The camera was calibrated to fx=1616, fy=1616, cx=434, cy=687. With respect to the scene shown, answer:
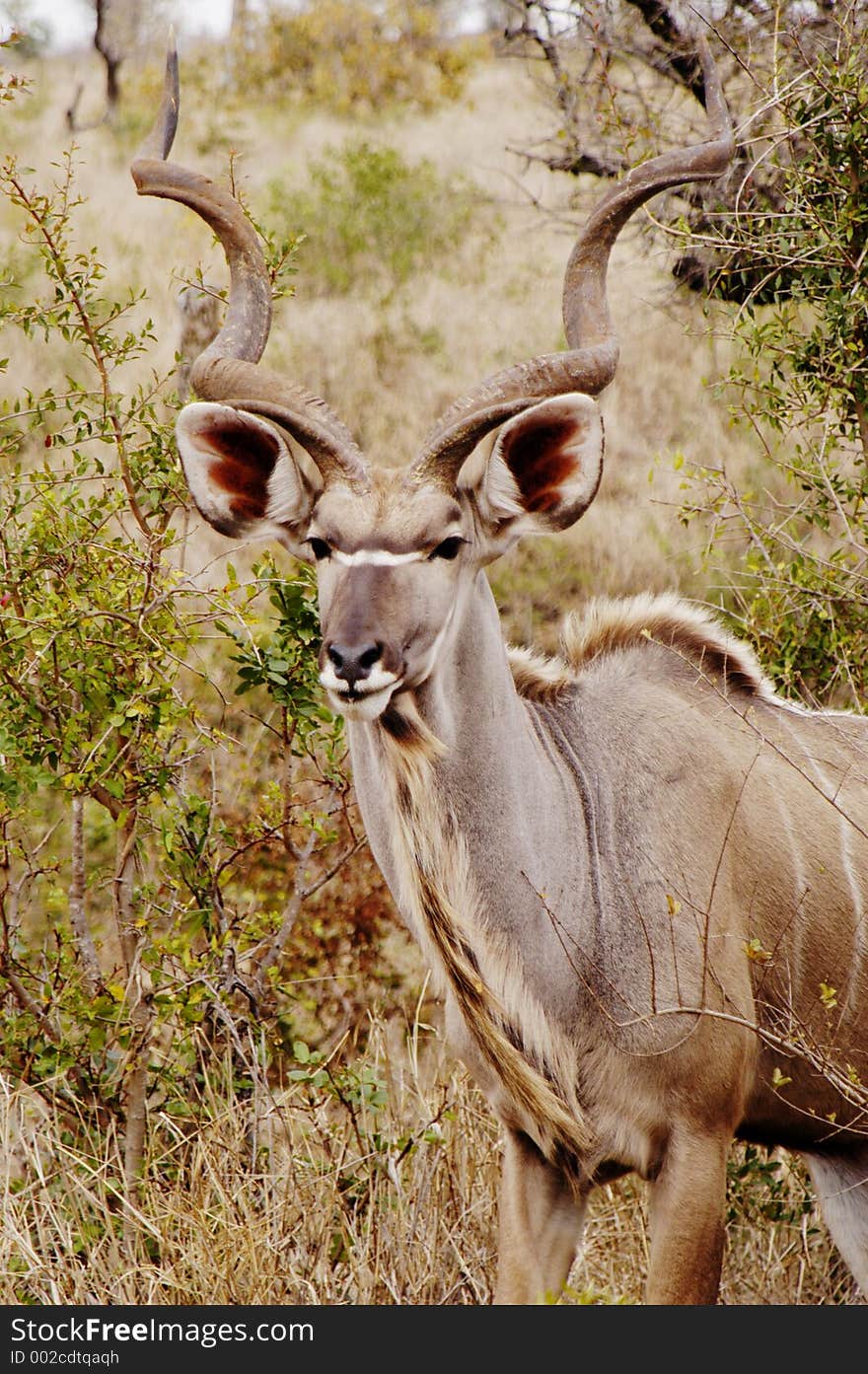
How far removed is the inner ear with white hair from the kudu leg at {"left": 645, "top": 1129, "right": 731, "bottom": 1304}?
3.98 ft

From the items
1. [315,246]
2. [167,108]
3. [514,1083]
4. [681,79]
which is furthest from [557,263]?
[514,1083]

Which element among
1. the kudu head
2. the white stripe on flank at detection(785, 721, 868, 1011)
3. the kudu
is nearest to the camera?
the kudu head

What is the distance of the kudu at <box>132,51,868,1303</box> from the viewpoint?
9.86ft

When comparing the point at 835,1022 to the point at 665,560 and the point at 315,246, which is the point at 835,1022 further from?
the point at 315,246

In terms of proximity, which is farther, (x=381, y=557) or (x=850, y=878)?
(x=850, y=878)

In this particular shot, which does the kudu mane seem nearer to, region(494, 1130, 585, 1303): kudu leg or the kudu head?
the kudu head

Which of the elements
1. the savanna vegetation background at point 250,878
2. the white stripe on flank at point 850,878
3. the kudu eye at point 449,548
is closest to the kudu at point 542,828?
the kudu eye at point 449,548

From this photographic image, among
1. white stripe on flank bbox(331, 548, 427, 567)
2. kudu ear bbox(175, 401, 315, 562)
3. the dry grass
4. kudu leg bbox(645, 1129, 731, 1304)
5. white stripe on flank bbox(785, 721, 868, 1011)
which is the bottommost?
the dry grass

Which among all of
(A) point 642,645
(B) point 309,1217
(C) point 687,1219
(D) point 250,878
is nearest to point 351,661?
(A) point 642,645

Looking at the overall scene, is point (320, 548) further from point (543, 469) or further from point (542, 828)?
point (542, 828)

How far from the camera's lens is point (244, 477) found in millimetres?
3168

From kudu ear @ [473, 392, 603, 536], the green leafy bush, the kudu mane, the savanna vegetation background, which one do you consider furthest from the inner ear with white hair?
the green leafy bush

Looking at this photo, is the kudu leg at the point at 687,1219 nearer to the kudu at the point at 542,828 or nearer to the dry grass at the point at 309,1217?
the kudu at the point at 542,828

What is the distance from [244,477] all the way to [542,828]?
2.97 ft
